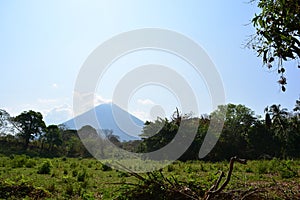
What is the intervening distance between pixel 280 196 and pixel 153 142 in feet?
94.9

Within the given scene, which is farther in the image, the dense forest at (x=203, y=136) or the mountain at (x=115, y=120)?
the dense forest at (x=203, y=136)

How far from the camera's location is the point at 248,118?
4750 cm

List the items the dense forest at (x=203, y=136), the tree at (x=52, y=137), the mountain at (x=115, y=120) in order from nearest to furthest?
the mountain at (x=115, y=120) → the dense forest at (x=203, y=136) → the tree at (x=52, y=137)

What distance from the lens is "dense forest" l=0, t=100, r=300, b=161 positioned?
109 feet

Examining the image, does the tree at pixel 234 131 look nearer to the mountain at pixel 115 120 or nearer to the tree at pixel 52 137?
the mountain at pixel 115 120

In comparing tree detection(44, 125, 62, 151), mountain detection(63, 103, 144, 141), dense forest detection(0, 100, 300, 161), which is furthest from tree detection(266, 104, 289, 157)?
tree detection(44, 125, 62, 151)

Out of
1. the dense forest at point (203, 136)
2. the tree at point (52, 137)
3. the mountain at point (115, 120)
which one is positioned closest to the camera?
the mountain at point (115, 120)

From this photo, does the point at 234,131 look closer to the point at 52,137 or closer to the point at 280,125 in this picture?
the point at 280,125

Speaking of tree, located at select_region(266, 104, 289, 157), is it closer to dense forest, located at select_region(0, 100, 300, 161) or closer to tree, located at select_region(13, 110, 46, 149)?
dense forest, located at select_region(0, 100, 300, 161)

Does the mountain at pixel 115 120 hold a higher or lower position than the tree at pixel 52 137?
lower

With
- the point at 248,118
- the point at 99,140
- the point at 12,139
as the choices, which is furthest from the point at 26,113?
the point at 248,118

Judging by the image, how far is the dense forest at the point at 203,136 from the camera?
33219 mm

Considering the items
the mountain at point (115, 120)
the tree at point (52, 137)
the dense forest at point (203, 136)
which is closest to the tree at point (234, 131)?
the dense forest at point (203, 136)

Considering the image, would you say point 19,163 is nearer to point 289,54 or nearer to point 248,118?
point 289,54
